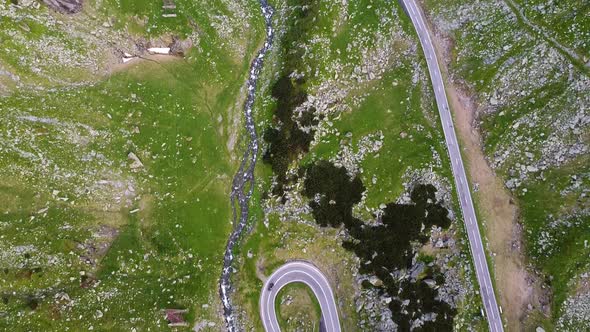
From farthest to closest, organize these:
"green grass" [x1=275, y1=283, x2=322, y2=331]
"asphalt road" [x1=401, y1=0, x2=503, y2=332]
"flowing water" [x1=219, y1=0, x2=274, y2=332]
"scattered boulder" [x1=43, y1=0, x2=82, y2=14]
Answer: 1. "flowing water" [x1=219, y1=0, x2=274, y2=332]
2. "green grass" [x1=275, y1=283, x2=322, y2=331]
3. "scattered boulder" [x1=43, y1=0, x2=82, y2=14]
4. "asphalt road" [x1=401, y1=0, x2=503, y2=332]

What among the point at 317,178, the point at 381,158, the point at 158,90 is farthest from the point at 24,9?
the point at 381,158

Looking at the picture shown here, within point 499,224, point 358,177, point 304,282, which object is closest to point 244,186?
point 304,282

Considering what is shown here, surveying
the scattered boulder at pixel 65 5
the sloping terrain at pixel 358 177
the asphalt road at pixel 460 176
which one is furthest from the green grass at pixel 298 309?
the scattered boulder at pixel 65 5

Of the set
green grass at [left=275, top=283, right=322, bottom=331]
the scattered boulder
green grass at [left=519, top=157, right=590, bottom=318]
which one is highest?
the scattered boulder

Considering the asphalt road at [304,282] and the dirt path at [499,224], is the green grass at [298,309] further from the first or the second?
the dirt path at [499,224]

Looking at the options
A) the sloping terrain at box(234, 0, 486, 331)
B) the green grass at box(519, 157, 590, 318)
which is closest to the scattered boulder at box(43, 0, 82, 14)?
the sloping terrain at box(234, 0, 486, 331)

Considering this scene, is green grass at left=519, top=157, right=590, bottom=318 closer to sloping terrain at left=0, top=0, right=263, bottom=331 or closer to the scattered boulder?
sloping terrain at left=0, top=0, right=263, bottom=331
